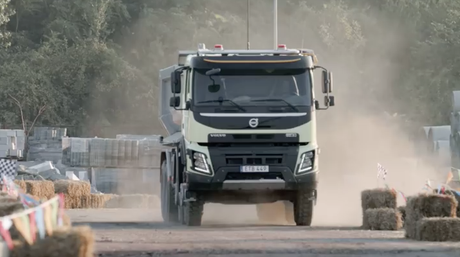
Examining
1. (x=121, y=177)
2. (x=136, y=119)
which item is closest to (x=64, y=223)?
(x=121, y=177)

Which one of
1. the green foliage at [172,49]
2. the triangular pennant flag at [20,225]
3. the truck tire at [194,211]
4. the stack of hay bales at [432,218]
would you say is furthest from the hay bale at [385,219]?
the green foliage at [172,49]

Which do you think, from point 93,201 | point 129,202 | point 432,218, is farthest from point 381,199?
point 129,202

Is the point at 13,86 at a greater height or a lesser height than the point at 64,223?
greater

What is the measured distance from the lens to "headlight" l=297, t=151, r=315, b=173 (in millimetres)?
20092

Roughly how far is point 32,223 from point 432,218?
27.3 feet

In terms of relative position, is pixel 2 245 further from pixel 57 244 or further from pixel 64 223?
pixel 64 223

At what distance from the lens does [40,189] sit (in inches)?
1378

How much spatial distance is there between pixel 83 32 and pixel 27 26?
5.27 m

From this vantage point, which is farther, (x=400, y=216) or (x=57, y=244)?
(x=400, y=216)

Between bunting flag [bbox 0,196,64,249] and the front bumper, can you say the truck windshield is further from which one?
bunting flag [bbox 0,196,64,249]

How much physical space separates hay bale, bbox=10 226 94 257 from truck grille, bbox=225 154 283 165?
10.4m

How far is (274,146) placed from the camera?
20.0 m

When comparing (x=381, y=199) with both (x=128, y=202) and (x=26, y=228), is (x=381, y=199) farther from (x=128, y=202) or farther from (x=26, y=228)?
(x=128, y=202)

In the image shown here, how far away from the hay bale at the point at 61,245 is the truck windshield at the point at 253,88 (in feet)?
33.8
